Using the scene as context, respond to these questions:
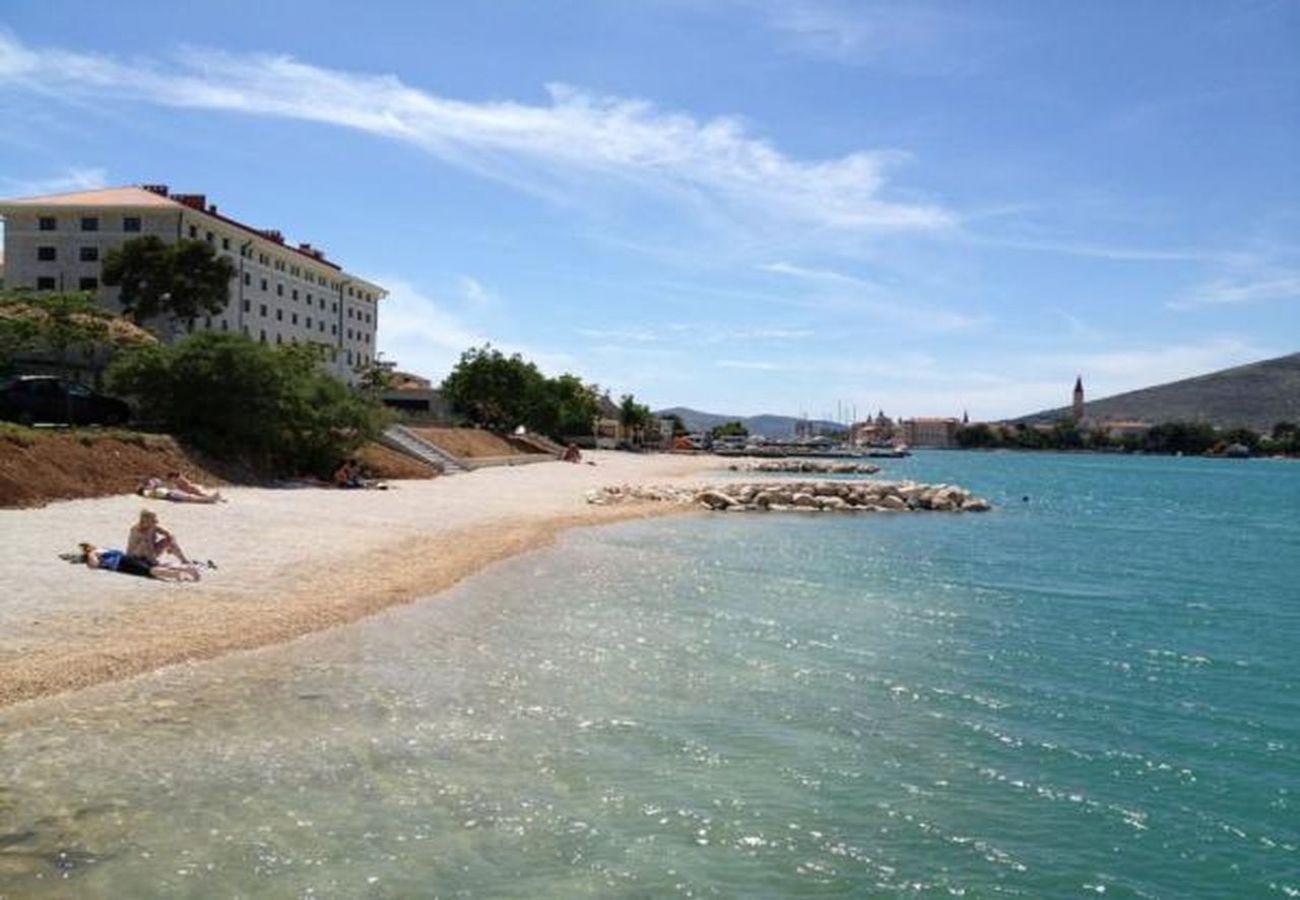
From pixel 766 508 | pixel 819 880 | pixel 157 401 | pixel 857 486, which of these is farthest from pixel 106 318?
pixel 819 880

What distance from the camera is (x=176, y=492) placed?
3191 centimetres

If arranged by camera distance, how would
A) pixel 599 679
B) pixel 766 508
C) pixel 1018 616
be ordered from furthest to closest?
pixel 766 508 < pixel 1018 616 < pixel 599 679

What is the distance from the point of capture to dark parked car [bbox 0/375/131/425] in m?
38.0

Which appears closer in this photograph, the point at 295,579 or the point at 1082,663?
the point at 1082,663

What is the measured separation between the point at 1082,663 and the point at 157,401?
35329mm

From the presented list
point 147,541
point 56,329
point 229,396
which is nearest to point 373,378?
point 56,329

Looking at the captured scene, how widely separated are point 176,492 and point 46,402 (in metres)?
10.3

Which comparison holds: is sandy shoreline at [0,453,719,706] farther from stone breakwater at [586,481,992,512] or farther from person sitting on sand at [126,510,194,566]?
stone breakwater at [586,481,992,512]

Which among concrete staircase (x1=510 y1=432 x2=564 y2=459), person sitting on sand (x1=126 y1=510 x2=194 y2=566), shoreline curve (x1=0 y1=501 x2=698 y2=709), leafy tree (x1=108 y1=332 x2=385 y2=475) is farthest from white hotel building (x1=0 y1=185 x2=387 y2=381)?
person sitting on sand (x1=126 y1=510 x2=194 y2=566)

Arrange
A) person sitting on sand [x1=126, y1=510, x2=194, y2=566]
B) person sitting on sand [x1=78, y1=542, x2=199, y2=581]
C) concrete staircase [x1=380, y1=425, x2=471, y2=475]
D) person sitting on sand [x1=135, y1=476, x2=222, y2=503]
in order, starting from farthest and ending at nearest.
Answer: concrete staircase [x1=380, y1=425, x2=471, y2=475] → person sitting on sand [x1=135, y1=476, x2=222, y2=503] → person sitting on sand [x1=126, y1=510, x2=194, y2=566] → person sitting on sand [x1=78, y1=542, x2=199, y2=581]

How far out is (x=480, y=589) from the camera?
24312mm

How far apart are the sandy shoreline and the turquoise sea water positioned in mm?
901

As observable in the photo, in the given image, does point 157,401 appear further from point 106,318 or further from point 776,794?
point 776,794

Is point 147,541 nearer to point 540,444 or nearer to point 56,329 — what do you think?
Result: point 56,329
